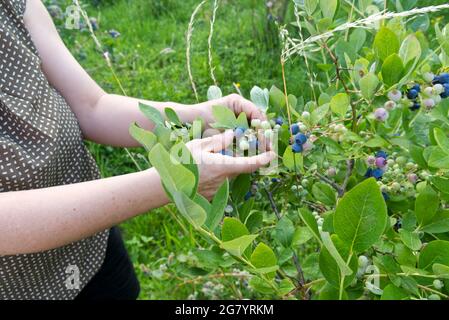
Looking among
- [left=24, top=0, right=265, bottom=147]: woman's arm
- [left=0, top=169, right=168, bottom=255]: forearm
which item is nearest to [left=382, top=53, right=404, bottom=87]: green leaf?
[left=0, top=169, right=168, bottom=255]: forearm

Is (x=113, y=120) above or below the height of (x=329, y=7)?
below

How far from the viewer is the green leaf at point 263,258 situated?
0.57m

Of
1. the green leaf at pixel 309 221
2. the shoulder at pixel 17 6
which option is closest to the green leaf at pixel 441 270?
the green leaf at pixel 309 221

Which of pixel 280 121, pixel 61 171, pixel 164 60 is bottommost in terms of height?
pixel 164 60

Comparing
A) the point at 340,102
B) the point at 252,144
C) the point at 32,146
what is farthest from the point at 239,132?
the point at 32,146

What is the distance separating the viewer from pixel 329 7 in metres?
0.77

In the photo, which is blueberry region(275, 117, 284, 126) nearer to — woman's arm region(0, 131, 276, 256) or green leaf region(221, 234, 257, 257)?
woman's arm region(0, 131, 276, 256)

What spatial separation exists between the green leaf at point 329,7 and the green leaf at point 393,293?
35 cm

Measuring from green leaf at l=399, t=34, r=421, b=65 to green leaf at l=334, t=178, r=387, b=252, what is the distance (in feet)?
0.80

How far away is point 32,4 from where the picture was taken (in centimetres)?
107

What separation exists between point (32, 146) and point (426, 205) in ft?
1.96

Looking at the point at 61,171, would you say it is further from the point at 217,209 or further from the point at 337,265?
the point at 337,265
